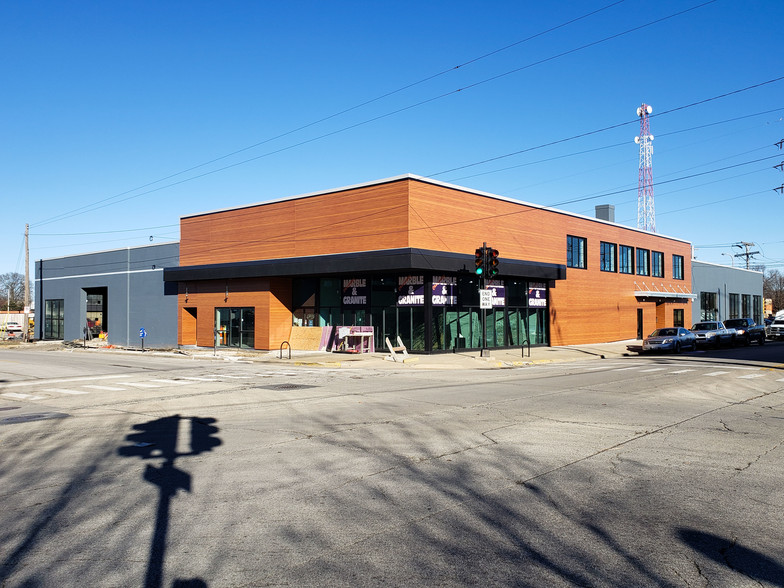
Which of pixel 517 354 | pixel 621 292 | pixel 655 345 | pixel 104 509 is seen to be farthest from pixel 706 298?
pixel 104 509

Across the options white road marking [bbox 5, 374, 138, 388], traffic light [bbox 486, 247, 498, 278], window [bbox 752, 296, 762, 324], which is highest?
traffic light [bbox 486, 247, 498, 278]

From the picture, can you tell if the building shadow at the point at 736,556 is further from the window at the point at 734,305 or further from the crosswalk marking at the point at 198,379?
the window at the point at 734,305

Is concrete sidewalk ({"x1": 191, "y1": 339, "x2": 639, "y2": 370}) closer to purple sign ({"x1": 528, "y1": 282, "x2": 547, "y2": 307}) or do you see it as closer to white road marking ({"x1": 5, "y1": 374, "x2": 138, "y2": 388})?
purple sign ({"x1": 528, "y1": 282, "x2": 547, "y2": 307})

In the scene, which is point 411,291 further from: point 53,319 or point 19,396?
point 53,319

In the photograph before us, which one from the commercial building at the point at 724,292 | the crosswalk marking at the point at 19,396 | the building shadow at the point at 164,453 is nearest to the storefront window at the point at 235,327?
the crosswalk marking at the point at 19,396

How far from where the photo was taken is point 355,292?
33.8 metres

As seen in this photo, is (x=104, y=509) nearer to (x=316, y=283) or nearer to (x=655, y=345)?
(x=316, y=283)

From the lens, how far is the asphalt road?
491 cm

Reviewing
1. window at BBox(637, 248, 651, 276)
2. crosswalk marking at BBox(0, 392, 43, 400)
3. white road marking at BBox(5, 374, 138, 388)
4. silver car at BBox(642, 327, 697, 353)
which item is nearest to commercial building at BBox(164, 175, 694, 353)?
window at BBox(637, 248, 651, 276)

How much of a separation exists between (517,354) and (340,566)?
Result: 28.6m

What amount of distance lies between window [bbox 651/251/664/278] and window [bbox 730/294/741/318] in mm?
21790

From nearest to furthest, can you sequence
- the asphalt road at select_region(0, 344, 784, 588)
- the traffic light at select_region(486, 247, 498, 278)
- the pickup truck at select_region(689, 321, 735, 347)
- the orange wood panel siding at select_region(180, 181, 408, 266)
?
the asphalt road at select_region(0, 344, 784, 588)
the traffic light at select_region(486, 247, 498, 278)
the orange wood panel siding at select_region(180, 181, 408, 266)
the pickup truck at select_region(689, 321, 735, 347)

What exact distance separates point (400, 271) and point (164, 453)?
2255cm

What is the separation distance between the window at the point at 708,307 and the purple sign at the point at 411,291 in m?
41.7
